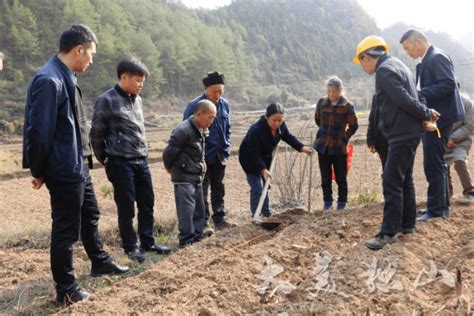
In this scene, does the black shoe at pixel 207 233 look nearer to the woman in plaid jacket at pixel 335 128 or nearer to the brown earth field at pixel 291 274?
the brown earth field at pixel 291 274

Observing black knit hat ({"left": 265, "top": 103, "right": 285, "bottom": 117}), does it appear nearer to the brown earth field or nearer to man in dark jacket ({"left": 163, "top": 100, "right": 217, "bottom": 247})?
man in dark jacket ({"left": 163, "top": 100, "right": 217, "bottom": 247})

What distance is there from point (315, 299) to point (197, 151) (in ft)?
6.84

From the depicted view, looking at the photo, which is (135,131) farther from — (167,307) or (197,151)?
(167,307)

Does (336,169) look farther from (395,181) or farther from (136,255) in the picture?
(136,255)

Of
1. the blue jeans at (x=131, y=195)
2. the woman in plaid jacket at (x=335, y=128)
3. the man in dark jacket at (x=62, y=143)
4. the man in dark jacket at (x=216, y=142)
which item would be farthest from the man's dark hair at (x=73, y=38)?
the woman in plaid jacket at (x=335, y=128)

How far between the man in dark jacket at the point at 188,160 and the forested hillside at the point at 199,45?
124 ft

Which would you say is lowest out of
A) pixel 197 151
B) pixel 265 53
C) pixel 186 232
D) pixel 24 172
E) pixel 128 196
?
pixel 24 172

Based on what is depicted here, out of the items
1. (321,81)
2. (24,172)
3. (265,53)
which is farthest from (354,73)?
(24,172)

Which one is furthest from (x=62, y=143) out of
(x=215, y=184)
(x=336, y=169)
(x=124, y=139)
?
(x=336, y=169)

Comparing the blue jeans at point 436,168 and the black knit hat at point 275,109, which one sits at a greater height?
the black knit hat at point 275,109

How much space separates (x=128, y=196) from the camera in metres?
4.05

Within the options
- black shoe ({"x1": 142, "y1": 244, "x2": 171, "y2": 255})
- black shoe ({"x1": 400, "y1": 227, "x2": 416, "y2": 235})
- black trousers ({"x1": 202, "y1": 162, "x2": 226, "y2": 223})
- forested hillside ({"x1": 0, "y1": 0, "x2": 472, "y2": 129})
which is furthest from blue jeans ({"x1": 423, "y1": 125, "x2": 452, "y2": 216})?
forested hillside ({"x1": 0, "y1": 0, "x2": 472, "y2": 129})

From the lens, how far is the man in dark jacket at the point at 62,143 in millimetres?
2865

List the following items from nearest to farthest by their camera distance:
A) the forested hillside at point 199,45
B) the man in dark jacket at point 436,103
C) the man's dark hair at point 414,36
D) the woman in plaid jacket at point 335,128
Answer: the man in dark jacket at point 436,103
the man's dark hair at point 414,36
the woman in plaid jacket at point 335,128
the forested hillside at point 199,45
